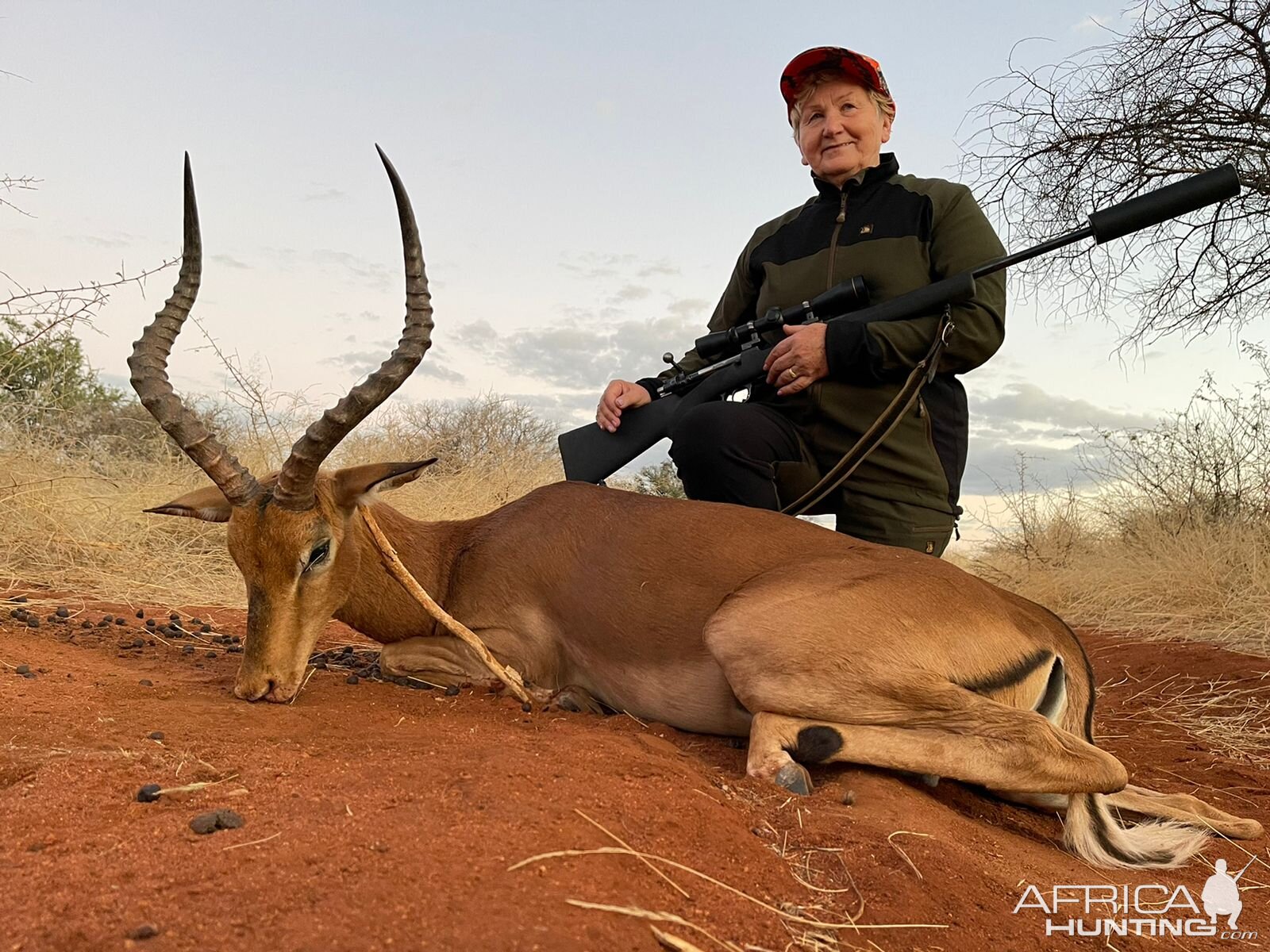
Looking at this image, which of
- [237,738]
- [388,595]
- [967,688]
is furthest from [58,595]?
[967,688]

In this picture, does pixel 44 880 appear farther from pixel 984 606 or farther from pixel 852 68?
pixel 852 68

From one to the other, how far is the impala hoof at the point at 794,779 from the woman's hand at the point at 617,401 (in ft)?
9.99

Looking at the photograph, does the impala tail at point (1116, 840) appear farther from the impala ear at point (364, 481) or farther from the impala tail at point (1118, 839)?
the impala ear at point (364, 481)

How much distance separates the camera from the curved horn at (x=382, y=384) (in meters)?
3.93

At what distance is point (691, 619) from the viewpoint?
377 cm

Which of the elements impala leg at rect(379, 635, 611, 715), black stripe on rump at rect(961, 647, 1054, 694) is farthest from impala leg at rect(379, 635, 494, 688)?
black stripe on rump at rect(961, 647, 1054, 694)

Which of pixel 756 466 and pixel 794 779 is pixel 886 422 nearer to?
pixel 756 466

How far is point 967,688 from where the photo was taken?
3.34 meters

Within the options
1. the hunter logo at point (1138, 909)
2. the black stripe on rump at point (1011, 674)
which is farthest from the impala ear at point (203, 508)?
the hunter logo at point (1138, 909)

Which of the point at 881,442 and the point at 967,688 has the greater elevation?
the point at 881,442

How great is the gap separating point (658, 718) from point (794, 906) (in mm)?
1970

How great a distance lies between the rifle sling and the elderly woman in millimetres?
81

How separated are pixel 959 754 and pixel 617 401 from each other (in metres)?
3.23

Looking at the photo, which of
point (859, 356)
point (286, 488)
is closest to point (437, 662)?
point (286, 488)
